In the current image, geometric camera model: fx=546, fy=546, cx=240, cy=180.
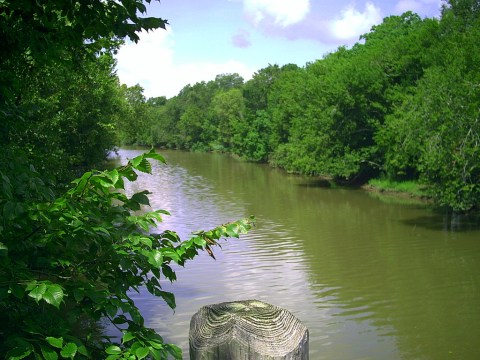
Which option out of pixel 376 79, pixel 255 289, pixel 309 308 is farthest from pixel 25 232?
pixel 376 79

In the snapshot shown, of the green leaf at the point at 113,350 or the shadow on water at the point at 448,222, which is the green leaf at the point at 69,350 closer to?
the green leaf at the point at 113,350

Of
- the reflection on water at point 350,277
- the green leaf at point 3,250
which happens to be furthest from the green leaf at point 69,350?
the reflection on water at point 350,277

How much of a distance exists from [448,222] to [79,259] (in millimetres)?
21769

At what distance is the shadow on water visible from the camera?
21472 millimetres

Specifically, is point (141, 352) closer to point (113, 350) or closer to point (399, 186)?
point (113, 350)

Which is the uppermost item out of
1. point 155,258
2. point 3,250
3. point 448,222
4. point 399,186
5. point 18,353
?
point 3,250

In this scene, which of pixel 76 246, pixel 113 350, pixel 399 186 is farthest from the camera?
pixel 399 186

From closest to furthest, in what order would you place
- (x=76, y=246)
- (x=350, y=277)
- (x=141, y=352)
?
1. (x=141, y=352)
2. (x=76, y=246)
3. (x=350, y=277)

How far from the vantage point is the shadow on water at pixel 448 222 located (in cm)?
2147

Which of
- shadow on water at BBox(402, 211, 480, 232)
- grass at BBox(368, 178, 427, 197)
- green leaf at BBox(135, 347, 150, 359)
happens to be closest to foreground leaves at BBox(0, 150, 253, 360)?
green leaf at BBox(135, 347, 150, 359)

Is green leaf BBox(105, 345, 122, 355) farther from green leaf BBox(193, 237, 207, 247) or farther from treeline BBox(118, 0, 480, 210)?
treeline BBox(118, 0, 480, 210)

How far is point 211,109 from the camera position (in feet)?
316

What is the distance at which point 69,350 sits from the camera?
96.3 inches

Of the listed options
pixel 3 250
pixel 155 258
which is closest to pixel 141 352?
pixel 155 258
